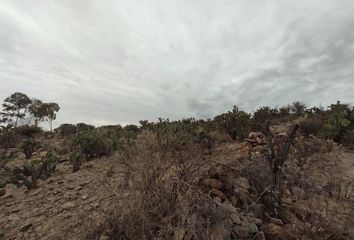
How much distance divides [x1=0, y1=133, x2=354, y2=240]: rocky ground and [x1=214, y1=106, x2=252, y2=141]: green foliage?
2367 millimetres

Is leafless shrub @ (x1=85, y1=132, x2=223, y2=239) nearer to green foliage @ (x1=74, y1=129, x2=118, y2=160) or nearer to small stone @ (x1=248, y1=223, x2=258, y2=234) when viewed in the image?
small stone @ (x1=248, y1=223, x2=258, y2=234)

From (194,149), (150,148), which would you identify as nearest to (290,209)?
(194,149)

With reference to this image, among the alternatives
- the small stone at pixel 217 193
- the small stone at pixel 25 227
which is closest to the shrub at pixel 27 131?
the small stone at pixel 25 227

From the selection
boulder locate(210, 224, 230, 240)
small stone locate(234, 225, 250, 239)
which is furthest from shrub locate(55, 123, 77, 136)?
small stone locate(234, 225, 250, 239)

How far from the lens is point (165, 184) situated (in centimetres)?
401

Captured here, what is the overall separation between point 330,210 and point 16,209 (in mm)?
4966

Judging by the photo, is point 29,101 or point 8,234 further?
point 29,101

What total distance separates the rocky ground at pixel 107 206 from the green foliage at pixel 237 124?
2.37 m

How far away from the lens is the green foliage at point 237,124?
8.41 meters

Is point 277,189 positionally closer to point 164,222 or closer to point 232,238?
point 232,238

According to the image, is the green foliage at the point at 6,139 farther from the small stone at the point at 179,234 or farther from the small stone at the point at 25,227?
the small stone at the point at 179,234

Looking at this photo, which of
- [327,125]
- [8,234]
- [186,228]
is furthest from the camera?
[327,125]

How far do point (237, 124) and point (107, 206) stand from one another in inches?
215

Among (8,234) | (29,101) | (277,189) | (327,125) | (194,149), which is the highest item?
(29,101)
